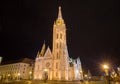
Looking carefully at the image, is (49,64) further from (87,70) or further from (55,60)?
(87,70)

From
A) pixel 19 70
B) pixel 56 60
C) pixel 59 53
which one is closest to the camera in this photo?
pixel 56 60

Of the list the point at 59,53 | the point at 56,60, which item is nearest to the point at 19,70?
the point at 56,60

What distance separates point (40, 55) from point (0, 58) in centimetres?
4631

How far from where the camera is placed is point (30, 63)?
94.4 metres

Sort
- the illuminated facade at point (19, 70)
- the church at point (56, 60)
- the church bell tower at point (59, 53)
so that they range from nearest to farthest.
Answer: the church bell tower at point (59, 53), the church at point (56, 60), the illuminated facade at point (19, 70)

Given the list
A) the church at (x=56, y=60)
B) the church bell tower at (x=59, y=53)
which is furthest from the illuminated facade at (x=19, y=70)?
the church bell tower at (x=59, y=53)

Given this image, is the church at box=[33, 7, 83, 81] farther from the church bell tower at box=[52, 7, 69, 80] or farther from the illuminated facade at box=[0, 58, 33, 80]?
the illuminated facade at box=[0, 58, 33, 80]

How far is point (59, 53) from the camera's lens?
216 feet

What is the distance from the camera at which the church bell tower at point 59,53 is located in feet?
206

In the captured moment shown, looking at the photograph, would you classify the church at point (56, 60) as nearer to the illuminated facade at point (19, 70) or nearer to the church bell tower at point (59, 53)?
the church bell tower at point (59, 53)

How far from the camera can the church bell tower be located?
2470 inches

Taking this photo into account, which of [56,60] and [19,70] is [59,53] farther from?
[19,70]

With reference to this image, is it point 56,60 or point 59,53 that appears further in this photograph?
point 59,53

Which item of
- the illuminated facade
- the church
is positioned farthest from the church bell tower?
the illuminated facade
